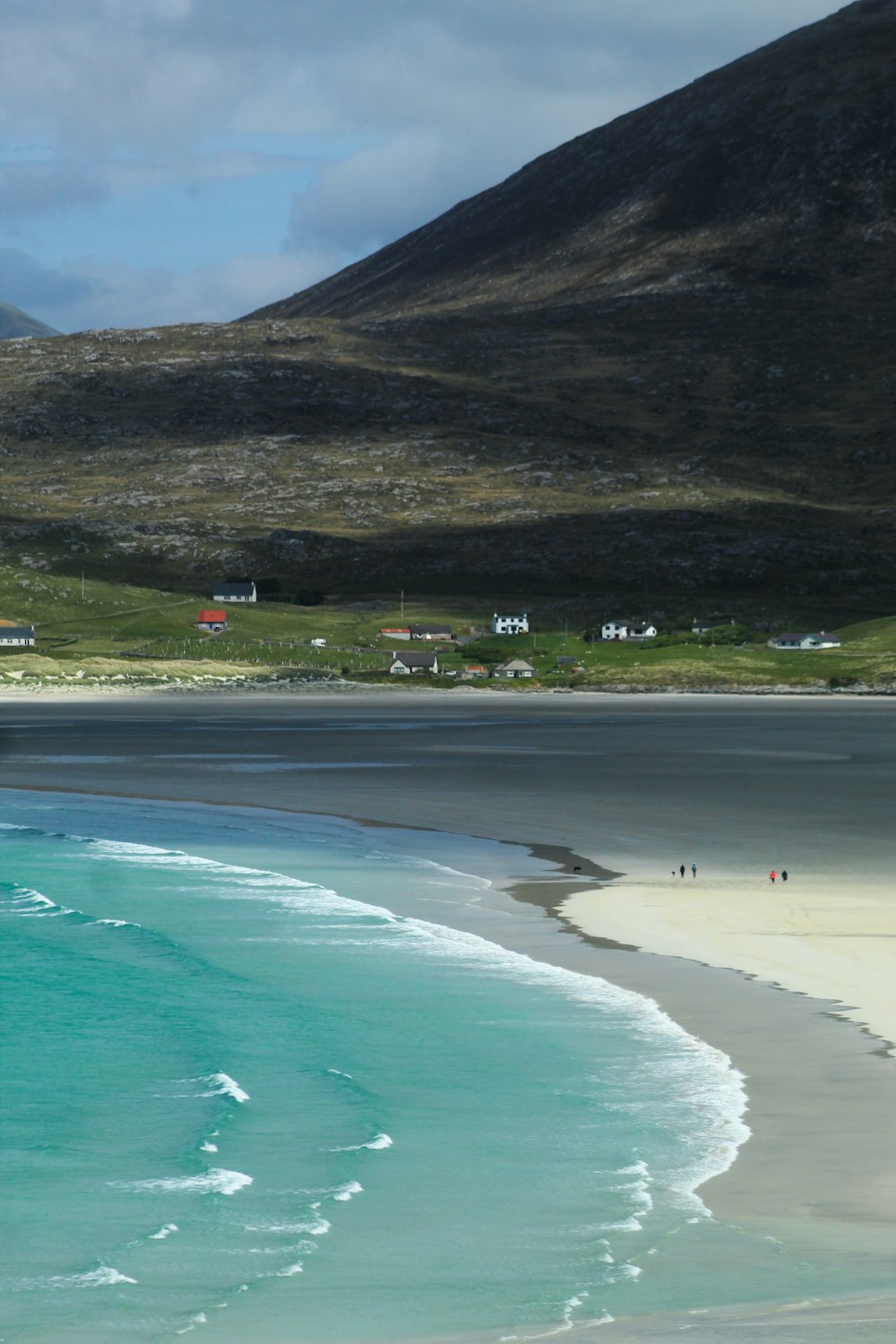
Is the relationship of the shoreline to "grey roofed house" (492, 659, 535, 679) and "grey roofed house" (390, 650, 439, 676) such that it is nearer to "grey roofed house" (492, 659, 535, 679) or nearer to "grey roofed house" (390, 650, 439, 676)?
"grey roofed house" (492, 659, 535, 679)

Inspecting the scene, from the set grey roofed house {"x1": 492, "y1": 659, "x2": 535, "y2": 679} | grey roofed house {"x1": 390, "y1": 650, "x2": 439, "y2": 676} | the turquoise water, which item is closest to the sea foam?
the turquoise water

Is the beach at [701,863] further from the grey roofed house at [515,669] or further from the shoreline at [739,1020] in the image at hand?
the grey roofed house at [515,669]

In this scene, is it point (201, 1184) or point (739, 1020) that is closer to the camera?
point (201, 1184)

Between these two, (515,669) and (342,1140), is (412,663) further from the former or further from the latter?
(342,1140)

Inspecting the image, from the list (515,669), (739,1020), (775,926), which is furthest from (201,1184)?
(515,669)

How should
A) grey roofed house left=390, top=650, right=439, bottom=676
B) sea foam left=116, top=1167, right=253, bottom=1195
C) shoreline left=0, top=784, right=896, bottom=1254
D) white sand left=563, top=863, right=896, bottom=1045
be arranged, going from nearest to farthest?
shoreline left=0, top=784, right=896, bottom=1254 → sea foam left=116, top=1167, right=253, bottom=1195 → white sand left=563, top=863, right=896, bottom=1045 → grey roofed house left=390, top=650, right=439, bottom=676
